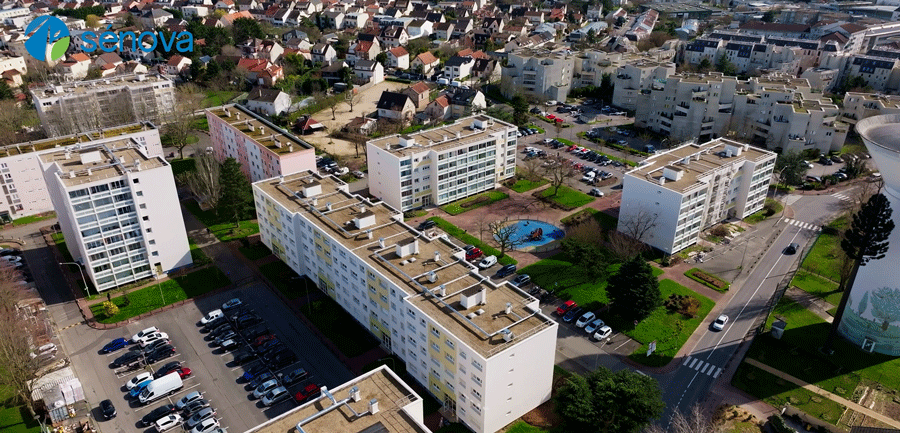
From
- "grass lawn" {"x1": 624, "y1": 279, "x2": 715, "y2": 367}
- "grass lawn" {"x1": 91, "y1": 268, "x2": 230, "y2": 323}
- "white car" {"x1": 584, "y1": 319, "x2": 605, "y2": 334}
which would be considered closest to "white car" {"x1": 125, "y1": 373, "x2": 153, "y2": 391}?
"grass lawn" {"x1": 91, "y1": 268, "x2": 230, "y2": 323}

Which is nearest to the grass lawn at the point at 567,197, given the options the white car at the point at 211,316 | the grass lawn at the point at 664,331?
the grass lawn at the point at 664,331

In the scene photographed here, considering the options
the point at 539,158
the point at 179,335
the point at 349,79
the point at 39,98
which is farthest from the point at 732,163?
the point at 39,98

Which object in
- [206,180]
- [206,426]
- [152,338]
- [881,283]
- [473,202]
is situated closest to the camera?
[206,426]

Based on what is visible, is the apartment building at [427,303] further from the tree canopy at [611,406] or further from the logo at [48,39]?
the logo at [48,39]

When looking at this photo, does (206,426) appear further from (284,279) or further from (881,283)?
(881,283)

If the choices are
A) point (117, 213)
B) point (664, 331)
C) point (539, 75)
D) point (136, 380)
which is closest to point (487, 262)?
point (664, 331)

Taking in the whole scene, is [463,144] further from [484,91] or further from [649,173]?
[484,91]
